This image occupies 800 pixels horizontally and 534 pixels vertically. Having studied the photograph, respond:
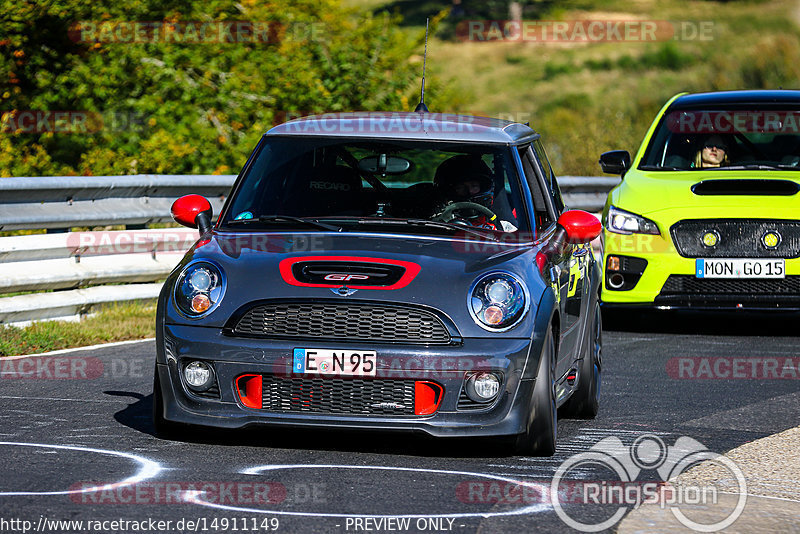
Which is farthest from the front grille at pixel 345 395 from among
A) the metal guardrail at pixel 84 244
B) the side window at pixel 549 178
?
the metal guardrail at pixel 84 244

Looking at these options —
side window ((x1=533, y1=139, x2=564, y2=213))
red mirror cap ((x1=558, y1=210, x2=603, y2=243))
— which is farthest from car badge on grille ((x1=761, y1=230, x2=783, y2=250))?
red mirror cap ((x1=558, y1=210, x2=603, y2=243))

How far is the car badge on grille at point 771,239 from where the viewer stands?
1077cm

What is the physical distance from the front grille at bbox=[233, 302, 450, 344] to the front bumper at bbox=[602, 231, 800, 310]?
526 cm

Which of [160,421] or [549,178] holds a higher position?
[549,178]

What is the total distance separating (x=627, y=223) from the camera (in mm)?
11172

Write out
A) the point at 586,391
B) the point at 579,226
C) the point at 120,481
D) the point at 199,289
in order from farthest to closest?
the point at 586,391
the point at 579,226
the point at 199,289
the point at 120,481

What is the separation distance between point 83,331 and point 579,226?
4.44 metres

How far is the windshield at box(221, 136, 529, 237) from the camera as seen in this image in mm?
6973

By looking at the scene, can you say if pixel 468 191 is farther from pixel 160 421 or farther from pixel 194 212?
pixel 160 421

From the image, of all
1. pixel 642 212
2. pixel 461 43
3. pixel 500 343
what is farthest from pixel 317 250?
pixel 461 43
